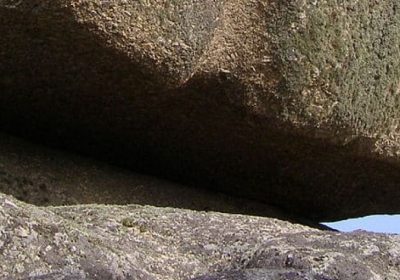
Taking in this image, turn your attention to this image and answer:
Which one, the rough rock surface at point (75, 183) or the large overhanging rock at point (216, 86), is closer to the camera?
the large overhanging rock at point (216, 86)

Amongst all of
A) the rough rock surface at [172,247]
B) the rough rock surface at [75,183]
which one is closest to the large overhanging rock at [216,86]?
the rough rock surface at [75,183]

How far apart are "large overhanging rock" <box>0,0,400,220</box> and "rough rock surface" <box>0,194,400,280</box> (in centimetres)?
16

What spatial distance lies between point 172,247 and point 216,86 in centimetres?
29

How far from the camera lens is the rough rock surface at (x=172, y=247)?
1123 mm

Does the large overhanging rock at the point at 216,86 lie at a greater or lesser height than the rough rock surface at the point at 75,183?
greater

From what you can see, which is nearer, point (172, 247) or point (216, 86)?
point (172, 247)

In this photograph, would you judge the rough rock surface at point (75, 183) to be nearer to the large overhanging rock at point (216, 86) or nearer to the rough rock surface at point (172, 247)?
the large overhanging rock at point (216, 86)

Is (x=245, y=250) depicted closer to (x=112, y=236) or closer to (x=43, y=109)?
(x=112, y=236)

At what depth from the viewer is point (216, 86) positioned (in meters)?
1.57

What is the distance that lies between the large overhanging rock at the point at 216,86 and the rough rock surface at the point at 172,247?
164 millimetres

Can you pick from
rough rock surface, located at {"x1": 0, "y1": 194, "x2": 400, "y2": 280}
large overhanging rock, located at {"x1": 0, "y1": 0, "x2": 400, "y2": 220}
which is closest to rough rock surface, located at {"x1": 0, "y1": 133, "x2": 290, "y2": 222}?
large overhanging rock, located at {"x1": 0, "y1": 0, "x2": 400, "y2": 220}

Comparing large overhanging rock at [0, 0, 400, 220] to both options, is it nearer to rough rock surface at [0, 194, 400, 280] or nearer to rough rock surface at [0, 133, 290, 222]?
rough rock surface at [0, 133, 290, 222]

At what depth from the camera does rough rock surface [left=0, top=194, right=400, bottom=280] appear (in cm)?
112

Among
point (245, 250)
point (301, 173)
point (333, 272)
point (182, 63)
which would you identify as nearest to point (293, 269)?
point (333, 272)
